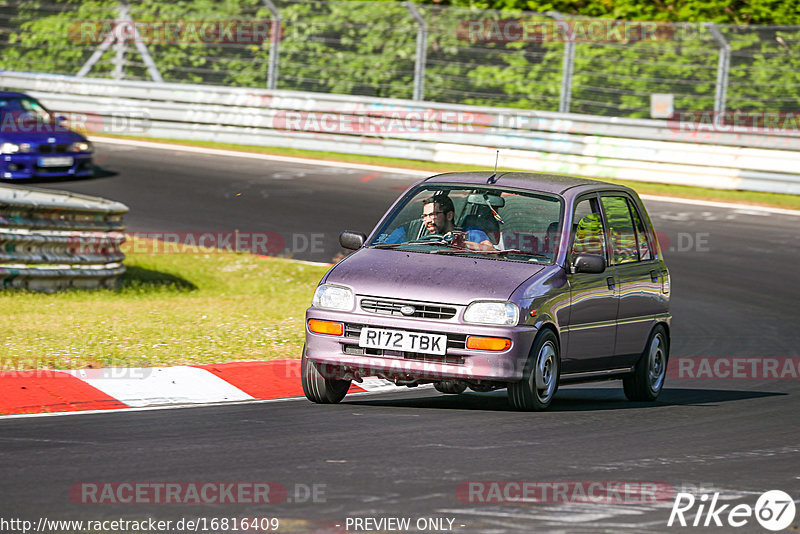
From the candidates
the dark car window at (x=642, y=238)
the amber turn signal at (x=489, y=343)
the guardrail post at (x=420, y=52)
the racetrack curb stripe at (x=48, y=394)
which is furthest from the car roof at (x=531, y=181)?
the guardrail post at (x=420, y=52)

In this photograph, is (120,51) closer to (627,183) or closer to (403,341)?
(627,183)

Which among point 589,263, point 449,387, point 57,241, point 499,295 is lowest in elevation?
point 449,387

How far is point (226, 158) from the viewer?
2406cm

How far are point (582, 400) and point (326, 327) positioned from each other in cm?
235

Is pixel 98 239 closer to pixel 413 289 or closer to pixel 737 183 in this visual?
pixel 413 289

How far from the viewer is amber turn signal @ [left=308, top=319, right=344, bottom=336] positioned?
8.31 m

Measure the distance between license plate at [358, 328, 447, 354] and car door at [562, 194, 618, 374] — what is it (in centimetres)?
107

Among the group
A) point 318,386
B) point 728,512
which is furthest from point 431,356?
point 728,512

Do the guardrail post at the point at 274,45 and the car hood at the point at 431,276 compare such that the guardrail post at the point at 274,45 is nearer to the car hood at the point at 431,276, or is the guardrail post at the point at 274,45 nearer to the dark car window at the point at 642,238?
the dark car window at the point at 642,238

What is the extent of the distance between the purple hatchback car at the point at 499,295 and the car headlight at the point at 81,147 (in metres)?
12.8

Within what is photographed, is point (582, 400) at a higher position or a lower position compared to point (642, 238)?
lower

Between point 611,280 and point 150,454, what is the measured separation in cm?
385

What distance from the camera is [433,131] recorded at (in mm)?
24000

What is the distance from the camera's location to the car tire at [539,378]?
8.24 m
